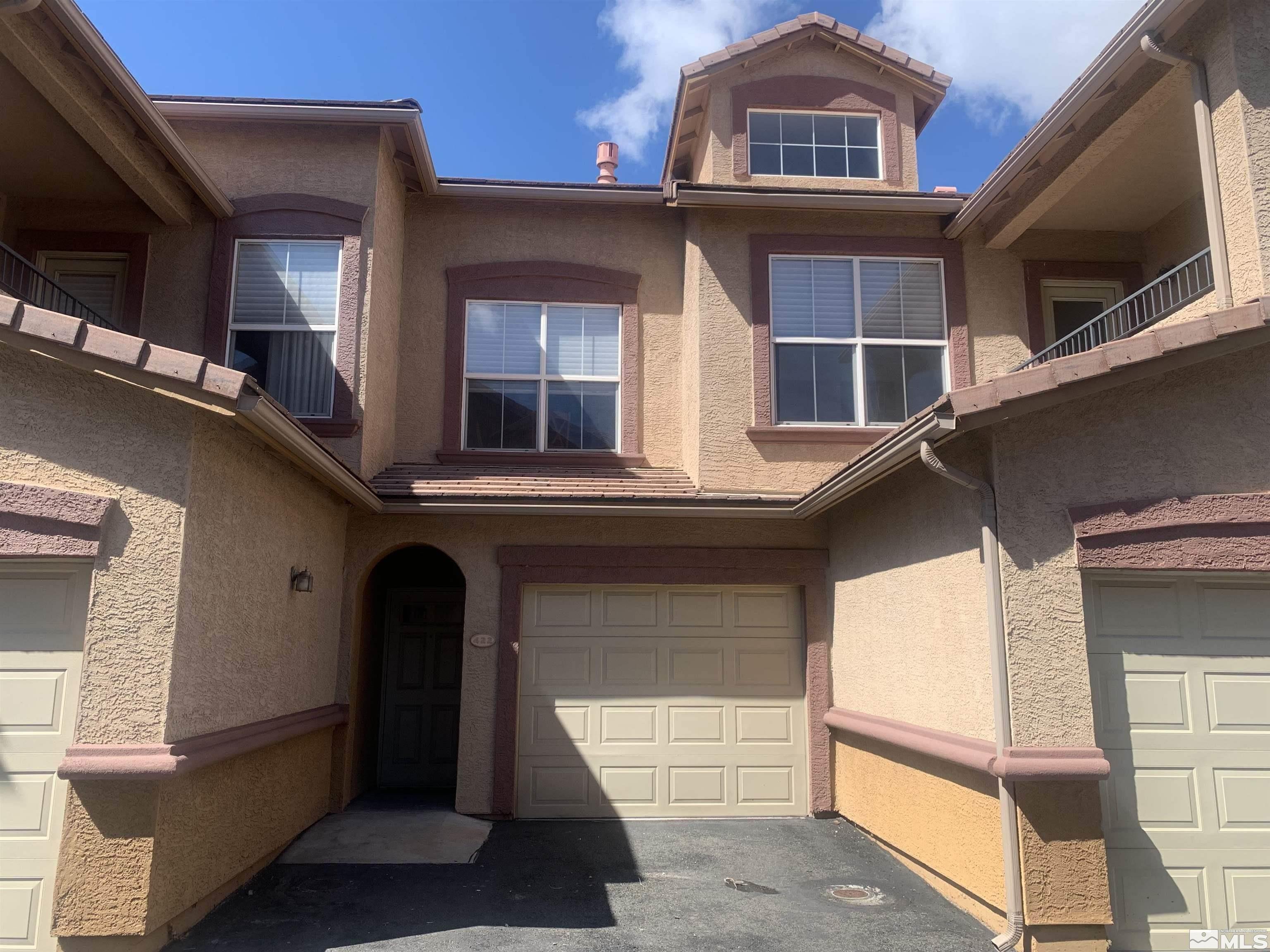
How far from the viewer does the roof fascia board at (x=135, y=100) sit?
6711 millimetres

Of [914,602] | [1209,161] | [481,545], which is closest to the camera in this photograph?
[1209,161]

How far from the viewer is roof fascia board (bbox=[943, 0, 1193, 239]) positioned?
6.72m

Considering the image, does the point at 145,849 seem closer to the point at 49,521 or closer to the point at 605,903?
the point at 49,521

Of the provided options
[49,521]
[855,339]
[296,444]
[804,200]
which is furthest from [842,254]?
[49,521]

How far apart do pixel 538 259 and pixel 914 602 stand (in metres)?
5.70

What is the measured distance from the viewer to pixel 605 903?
21.5 ft

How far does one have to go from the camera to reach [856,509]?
862 cm

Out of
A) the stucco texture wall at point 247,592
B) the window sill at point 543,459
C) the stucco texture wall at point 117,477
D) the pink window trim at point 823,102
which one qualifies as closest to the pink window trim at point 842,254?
the pink window trim at point 823,102

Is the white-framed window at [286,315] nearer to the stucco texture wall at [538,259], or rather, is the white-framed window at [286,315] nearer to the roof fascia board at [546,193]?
the stucco texture wall at [538,259]

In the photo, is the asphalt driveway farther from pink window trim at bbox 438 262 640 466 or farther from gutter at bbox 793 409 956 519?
pink window trim at bbox 438 262 640 466

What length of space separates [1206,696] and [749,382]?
5034 mm

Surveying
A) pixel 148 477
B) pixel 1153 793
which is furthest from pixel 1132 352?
pixel 148 477

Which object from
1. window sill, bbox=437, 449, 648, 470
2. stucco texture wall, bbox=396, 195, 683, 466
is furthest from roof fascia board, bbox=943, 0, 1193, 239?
window sill, bbox=437, 449, 648, 470

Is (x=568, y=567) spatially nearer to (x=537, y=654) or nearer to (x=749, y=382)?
(x=537, y=654)
